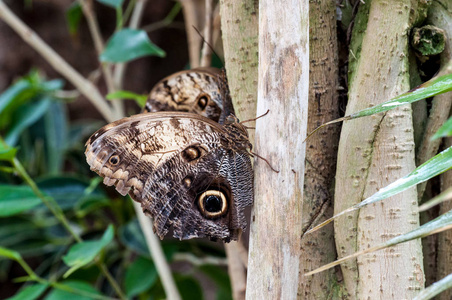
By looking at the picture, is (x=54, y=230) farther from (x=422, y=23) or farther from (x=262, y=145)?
(x=422, y=23)

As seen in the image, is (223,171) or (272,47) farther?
(223,171)

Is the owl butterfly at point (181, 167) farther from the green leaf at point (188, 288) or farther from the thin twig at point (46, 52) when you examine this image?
the green leaf at point (188, 288)

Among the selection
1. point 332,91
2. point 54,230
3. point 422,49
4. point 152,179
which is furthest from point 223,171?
point 54,230

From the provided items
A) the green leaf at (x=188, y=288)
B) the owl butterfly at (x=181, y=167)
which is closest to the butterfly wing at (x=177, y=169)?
the owl butterfly at (x=181, y=167)

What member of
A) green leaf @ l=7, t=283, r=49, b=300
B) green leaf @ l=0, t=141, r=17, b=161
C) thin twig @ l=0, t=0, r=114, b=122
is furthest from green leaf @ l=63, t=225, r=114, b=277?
thin twig @ l=0, t=0, r=114, b=122

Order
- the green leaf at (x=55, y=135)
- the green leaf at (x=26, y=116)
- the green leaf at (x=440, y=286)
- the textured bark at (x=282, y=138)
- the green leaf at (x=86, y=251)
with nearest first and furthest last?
the green leaf at (x=440, y=286) < the textured bark at (x=282, y=138) < the green leaf at (x=86, y=251) < the green leaf at (x=26, y=116) < the green leaf at (x=55, y=135)

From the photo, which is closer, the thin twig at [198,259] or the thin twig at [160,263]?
the thin twig at [160,263]

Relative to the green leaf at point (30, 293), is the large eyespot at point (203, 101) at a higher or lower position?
higher

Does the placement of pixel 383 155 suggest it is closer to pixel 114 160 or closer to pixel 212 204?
pixel 212 204

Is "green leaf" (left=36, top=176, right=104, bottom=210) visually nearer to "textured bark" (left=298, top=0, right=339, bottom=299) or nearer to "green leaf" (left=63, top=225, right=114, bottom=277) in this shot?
"green leaf" (left=63, top=225, right=114, bottom=277)
